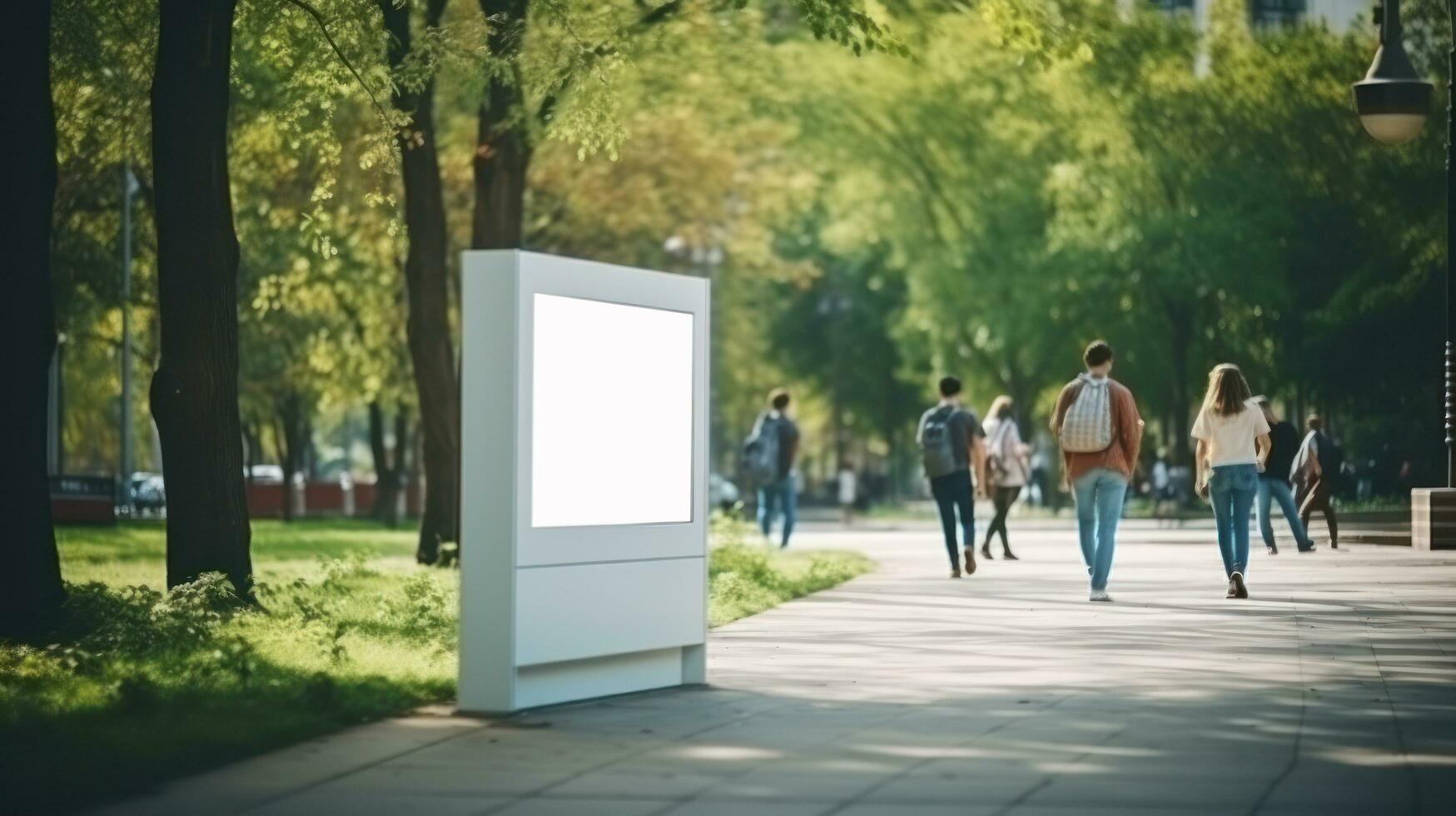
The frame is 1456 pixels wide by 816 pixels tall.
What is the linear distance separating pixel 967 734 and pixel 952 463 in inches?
512

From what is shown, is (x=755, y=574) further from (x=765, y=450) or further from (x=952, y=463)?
(x=765, y=450)

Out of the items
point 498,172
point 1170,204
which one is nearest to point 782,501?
point 498,172

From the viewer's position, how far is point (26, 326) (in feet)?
51.5

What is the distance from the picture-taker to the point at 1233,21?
182 feet

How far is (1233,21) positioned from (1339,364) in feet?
38.1

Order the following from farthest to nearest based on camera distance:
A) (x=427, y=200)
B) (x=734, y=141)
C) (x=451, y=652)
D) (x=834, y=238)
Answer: (x=834, y=238), (x=734, y=141), (x=427, y=200), (x=451, y=652)

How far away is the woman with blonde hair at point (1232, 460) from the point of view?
741 inches

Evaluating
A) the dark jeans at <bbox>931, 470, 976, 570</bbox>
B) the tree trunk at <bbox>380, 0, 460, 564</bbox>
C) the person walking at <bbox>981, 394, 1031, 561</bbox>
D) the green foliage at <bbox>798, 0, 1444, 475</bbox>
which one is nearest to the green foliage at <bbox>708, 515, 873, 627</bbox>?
the dark jeans at <bbox>931, 470, 976, 570</bbox>

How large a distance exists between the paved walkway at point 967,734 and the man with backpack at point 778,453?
13.5m

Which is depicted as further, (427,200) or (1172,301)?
(1172,301)

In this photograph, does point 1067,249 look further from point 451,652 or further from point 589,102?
point 451,652

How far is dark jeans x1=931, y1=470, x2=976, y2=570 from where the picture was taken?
23.1 meters

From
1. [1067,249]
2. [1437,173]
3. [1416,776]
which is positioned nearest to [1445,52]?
[1437,173]

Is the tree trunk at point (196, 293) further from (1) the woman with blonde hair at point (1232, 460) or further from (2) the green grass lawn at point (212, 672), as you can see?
(1) the woman with blonde hair at point (1232, 460)
